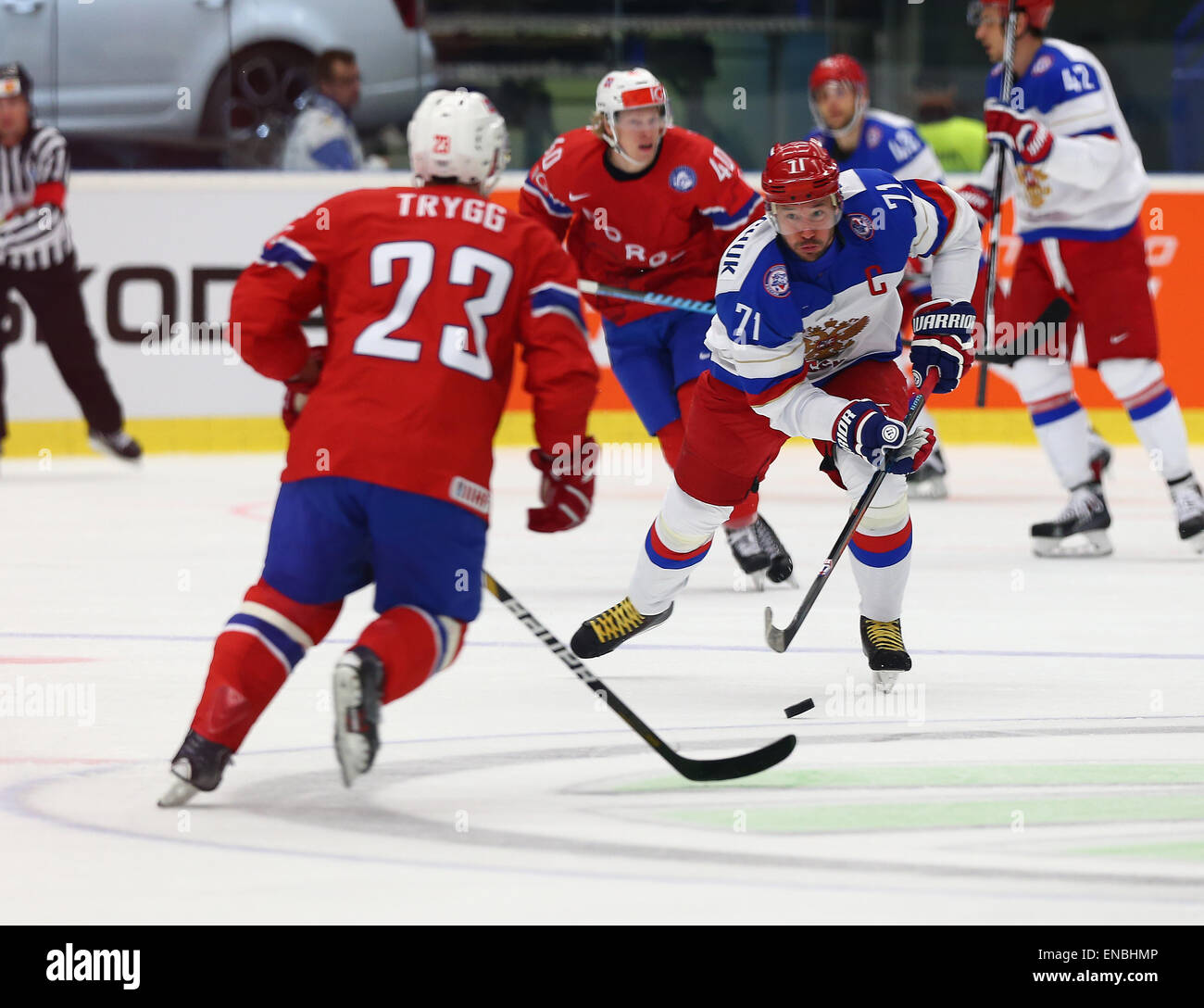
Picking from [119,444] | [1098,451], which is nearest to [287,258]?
[1098,451]

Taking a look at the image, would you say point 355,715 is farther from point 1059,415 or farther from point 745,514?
point 1059,415

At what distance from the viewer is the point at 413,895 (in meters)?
2.64

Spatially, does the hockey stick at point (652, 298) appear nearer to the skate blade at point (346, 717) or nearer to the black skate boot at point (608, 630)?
the black skate boot at point (608, 630)

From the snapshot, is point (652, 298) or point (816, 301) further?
point (652, 298)

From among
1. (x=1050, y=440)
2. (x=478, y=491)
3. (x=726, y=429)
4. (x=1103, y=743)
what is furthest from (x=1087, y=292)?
(x=478, y=491)

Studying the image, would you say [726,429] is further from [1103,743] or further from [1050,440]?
[1050,440]

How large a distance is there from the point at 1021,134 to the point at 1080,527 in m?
1.16

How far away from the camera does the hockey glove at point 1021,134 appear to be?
620cm

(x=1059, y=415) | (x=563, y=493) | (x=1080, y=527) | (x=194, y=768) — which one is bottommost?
(x=1080, y=527)

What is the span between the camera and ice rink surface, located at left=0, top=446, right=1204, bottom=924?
2.67m

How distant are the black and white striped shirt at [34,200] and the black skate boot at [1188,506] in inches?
179

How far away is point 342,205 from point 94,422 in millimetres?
5606

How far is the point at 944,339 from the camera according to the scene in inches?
168

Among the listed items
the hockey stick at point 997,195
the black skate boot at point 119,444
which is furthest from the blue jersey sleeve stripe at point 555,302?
the black skate boot at point 119,444
